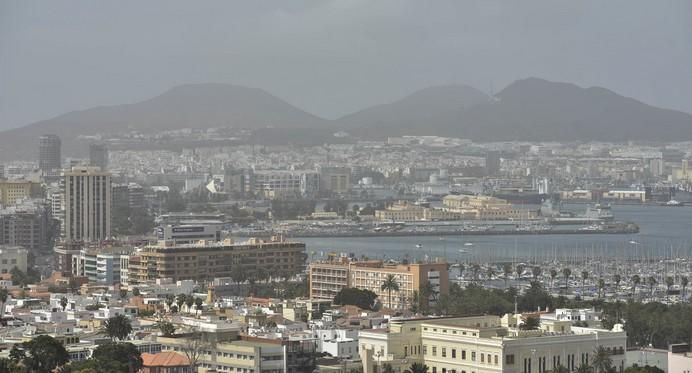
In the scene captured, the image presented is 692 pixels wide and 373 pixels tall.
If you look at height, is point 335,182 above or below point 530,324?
above

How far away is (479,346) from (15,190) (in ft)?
168

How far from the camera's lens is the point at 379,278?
29.0 meters

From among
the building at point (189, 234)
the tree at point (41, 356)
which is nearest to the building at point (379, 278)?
the building at point (189, 234)

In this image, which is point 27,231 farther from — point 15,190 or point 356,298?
point 356,298

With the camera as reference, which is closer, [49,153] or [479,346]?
[479,346]

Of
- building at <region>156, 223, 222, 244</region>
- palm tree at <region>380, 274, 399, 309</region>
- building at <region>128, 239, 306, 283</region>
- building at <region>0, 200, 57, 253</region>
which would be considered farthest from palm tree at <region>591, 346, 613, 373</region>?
building at <region>0, 200, 57, 253</region>

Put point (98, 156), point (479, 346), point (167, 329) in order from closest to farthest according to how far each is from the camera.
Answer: point (479, 346) → point (167, 329) → point (98, 156)

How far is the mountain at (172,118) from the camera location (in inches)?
4569

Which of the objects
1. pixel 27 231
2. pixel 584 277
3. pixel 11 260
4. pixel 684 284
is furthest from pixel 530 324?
pixel 27 231

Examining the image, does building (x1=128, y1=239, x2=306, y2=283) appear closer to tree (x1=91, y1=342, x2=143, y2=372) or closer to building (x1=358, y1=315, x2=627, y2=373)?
building (x1=358, y1=315, x2=627, y2=373)

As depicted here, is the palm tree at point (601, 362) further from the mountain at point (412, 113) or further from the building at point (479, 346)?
the mountain at point (412, 113)

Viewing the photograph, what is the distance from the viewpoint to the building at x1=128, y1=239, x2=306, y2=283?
33.2m

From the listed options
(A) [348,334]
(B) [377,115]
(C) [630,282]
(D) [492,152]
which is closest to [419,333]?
(A) [348,334]

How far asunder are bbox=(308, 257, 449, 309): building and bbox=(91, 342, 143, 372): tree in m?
10.8
